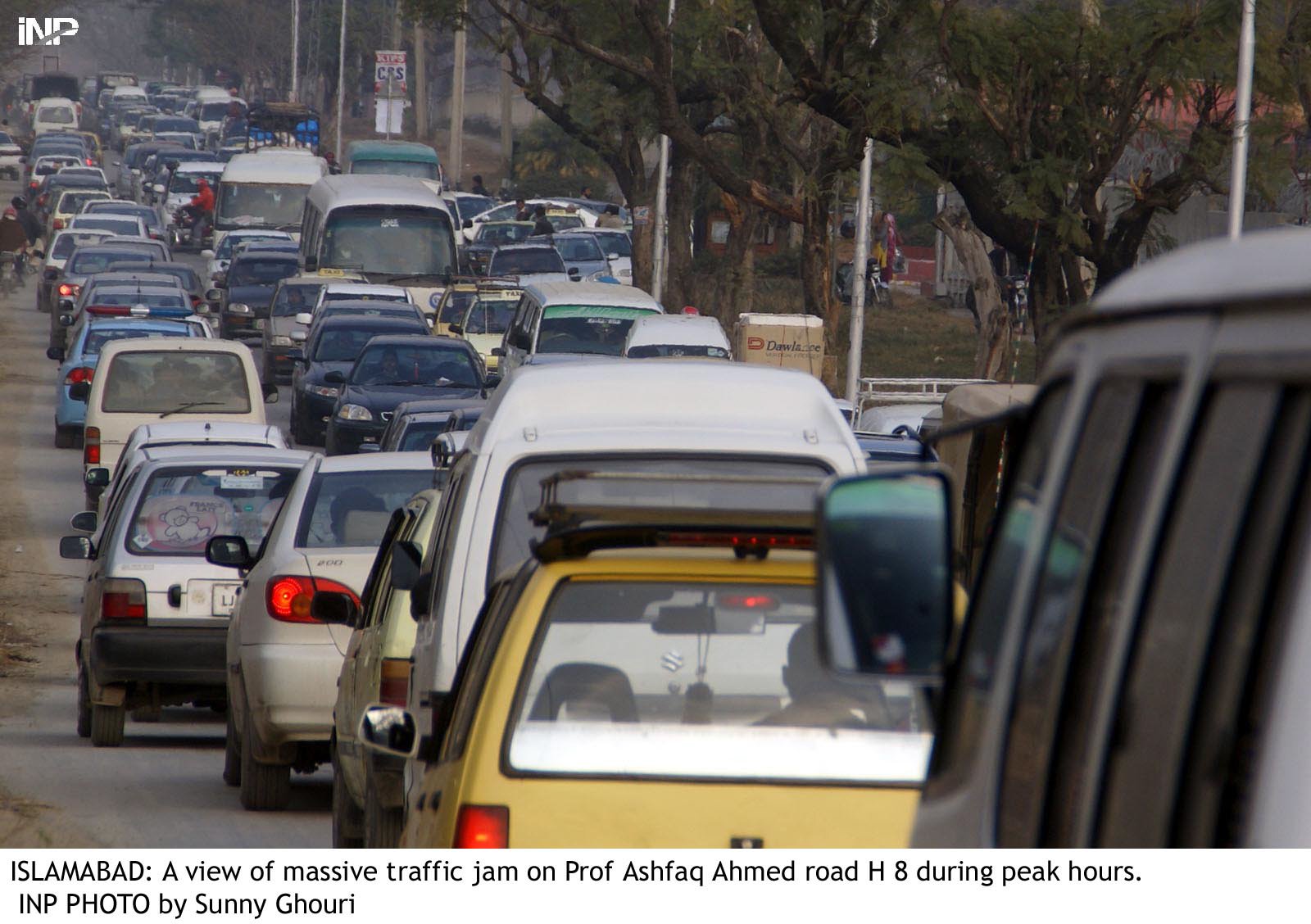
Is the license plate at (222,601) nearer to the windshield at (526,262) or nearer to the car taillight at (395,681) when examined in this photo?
the car taillight at (395,681)

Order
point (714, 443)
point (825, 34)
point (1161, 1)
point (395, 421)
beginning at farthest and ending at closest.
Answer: point (825, 34), point (1161, 1), point (395, 421), point (714, 443)

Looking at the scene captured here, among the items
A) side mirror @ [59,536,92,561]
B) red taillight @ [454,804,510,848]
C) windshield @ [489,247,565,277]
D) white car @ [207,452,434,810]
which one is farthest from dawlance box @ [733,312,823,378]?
red taillight @ [454,804,510,848]

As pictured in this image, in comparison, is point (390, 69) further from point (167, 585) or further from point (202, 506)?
point (167, 585)

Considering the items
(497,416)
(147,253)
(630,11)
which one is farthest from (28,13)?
(497,416)

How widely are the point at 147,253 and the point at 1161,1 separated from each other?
24.8 meters

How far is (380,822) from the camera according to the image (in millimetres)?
7141

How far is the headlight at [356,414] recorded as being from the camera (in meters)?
25.1

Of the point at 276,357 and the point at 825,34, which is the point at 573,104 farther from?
the point at 825,34

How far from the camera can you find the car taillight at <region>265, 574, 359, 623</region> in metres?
10.2

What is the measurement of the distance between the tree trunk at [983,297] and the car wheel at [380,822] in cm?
2389

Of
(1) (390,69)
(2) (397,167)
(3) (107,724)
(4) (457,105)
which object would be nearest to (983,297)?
(3) (107,724)

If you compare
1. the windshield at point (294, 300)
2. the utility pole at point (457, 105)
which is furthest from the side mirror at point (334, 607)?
the utility pole at point (457, 105)

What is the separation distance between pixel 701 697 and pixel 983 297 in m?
27.4

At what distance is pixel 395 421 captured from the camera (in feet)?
66.4
